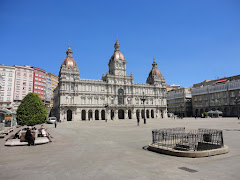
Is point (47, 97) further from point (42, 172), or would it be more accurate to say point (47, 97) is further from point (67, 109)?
point (42, 172)

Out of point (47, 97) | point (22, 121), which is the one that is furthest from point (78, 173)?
point (47, 97)

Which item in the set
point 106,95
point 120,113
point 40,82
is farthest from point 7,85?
point 120,113

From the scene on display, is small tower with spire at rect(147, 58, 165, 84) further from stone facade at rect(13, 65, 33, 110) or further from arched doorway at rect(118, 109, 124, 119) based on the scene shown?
stone facade at rect(13, 65, 33, 110)

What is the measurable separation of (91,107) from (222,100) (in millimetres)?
49560

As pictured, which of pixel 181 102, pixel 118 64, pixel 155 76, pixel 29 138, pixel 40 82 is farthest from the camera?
pixel 181 102

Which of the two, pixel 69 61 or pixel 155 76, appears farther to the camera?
pixel 155 76

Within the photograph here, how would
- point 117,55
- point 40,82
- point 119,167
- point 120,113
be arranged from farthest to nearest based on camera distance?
point 40,82 < point 117,55 < point 120,113 < point 119,167

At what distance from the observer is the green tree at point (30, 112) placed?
2455 cm

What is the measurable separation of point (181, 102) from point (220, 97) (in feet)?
62.0

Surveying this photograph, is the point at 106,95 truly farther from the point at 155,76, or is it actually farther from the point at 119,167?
the point at 119,167

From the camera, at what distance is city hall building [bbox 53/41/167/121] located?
59.5 metres

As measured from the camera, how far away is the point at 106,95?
65.6m

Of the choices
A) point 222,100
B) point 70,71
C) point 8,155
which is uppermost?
point 70,71

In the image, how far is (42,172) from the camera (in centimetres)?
629
